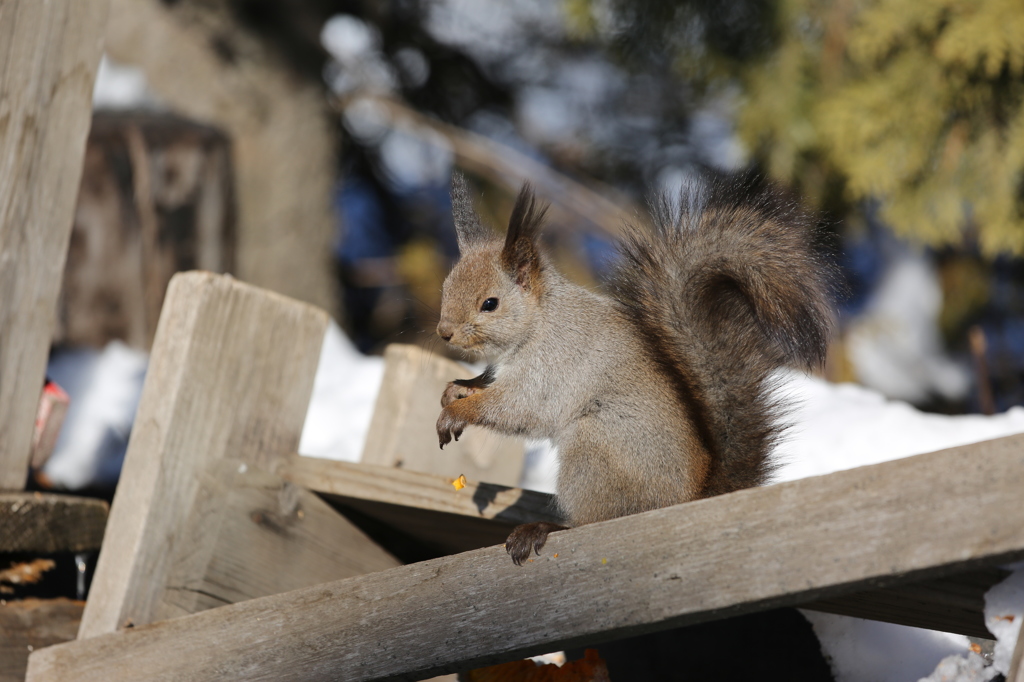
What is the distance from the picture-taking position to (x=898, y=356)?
10.5ft

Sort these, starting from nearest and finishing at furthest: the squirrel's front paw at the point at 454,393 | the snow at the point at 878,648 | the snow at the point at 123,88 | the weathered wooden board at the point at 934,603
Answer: the weathered wooden board at the point at 934,603, the snow at the point at 878,648, the squirrel's front paw at the point at 454,393, the snow at the point at 123,88

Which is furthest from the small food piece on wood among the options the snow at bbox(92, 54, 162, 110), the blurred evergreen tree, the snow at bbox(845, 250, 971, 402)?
the snow at bbox(92, 54, 162, 110)

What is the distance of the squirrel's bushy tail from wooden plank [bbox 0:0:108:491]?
0.87m

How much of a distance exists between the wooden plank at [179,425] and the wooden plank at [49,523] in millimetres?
199

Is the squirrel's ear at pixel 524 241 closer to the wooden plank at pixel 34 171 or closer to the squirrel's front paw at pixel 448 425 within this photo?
the squirrel's front paw at pixel 448 425

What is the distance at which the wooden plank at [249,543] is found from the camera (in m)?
1.30

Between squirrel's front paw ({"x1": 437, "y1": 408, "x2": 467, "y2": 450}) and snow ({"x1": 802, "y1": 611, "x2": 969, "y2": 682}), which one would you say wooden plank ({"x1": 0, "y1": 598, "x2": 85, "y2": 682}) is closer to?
squirrel's front paw ({"x1": 437, "y1": 408, "x2": 467, "y2": 450})

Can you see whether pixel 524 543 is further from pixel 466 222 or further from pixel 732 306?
pixel 466 222

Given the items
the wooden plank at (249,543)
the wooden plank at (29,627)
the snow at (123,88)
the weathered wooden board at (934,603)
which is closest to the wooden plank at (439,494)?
the wooden plank at (249,543)

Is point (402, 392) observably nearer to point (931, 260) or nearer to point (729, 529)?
point (729, 529)

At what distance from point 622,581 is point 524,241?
52 cm

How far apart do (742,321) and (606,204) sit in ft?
7.04

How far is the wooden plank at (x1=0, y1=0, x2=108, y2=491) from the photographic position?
136 cm

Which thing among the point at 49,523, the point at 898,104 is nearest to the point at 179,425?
the point at 49,523
